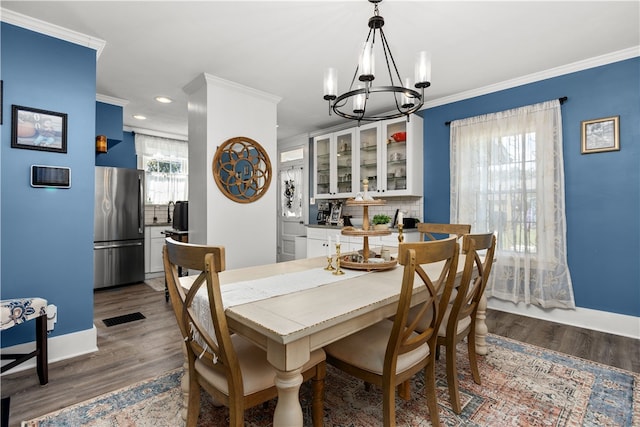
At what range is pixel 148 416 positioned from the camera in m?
1.69

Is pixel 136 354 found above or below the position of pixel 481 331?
below

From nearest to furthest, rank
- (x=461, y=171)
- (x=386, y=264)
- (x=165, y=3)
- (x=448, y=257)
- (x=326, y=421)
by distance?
(x=448, y=257), (x=326, y=421), (x=386, y=264), (x=165, y=3), (x=461, y=171)

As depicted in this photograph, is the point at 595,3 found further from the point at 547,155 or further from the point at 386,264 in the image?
the point at 386,264

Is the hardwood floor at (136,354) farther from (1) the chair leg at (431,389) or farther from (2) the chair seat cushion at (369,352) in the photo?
(1) the chair leg at (431,389)

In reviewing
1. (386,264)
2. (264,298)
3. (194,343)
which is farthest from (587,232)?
(194,343)

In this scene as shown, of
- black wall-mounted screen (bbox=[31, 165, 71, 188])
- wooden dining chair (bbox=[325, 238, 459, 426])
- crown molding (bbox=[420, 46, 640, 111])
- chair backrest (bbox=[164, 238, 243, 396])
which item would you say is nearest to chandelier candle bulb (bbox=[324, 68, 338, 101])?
wooden dining chair (bbox=[325, 238, 459, 426])

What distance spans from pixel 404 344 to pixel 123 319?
3059mm

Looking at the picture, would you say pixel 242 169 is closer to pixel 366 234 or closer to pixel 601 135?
pixel 366 234

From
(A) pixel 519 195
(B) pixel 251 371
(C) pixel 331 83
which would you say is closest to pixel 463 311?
(B) pixel 251 371

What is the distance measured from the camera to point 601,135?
291 centimetres

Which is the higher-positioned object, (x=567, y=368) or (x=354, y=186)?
(x=354, y=186)

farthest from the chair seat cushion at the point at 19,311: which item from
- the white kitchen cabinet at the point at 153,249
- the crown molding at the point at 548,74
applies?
the crown molding at the point at 548,74

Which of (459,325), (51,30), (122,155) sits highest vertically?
(51,30)

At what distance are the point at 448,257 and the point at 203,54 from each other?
2.68 metres
